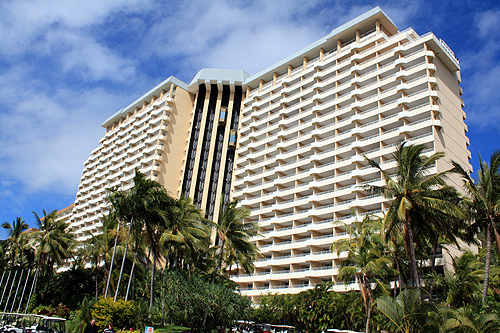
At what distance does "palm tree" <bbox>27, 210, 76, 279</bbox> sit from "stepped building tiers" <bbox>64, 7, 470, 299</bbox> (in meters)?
24.4

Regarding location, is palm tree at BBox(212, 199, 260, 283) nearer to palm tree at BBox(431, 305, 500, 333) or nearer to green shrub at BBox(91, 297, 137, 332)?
green shrub at BBox(91, 297, 137, 332)

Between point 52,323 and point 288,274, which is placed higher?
point 288,274

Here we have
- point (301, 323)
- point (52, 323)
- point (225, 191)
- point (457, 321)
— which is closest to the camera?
point (457, 321)

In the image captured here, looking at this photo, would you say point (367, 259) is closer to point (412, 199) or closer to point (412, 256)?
point (412, 256)

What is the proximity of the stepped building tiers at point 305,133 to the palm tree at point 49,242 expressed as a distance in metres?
24.4

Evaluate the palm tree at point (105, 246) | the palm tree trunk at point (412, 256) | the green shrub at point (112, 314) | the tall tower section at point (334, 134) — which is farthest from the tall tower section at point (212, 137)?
the palm tree trunk at point (412, 256)

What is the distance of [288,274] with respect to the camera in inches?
2244

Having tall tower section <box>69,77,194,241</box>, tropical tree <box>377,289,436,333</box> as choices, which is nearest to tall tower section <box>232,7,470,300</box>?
tall tower section <box>69,77,194,241</box>

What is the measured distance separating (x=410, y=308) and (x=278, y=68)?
58.0m

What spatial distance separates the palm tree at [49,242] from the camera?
51250mm

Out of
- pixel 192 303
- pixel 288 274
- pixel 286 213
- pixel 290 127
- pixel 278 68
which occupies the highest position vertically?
pixel 278 68

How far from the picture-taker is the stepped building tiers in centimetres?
5394

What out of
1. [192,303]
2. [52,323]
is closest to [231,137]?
[192,303]

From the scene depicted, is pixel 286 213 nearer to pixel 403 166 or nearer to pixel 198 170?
pixel 198 170
